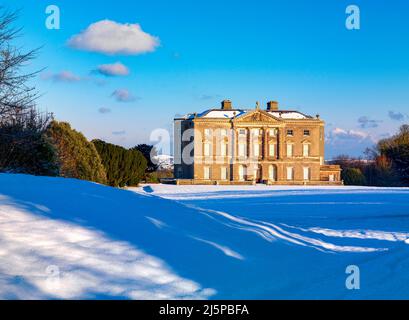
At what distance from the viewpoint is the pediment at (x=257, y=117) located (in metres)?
57.1

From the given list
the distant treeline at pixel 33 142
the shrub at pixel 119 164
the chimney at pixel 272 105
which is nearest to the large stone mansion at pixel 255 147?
the chimney at pixel 272 105

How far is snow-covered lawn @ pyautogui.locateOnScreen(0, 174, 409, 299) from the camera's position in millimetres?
6078

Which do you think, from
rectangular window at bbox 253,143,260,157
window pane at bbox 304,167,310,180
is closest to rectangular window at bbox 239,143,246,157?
rectangular window at bbox 253,143,260,157

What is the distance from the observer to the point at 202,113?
60062 millimetres

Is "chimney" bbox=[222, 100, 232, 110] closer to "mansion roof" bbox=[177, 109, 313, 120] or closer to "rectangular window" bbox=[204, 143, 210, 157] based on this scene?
"mansion roof" bbox=[177, 109, 313, 120]

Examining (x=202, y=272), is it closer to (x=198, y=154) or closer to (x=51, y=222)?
(x=51, y=222)

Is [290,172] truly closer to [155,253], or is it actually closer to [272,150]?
[272,150]

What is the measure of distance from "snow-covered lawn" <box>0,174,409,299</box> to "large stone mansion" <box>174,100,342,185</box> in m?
46.1

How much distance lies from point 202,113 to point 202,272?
53.7 metres

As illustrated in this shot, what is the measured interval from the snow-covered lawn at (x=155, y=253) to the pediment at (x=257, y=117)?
46.2 meters

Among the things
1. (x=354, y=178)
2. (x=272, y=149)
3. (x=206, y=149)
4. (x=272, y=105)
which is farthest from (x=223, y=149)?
(x=354, y=178)

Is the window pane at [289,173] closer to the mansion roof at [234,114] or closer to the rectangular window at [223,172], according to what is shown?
the mansion roof at [234,114]

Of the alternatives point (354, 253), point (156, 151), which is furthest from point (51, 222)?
point (156, 151)
